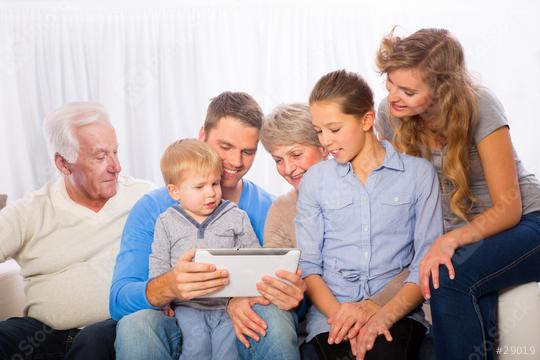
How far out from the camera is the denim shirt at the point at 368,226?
6.19 ft

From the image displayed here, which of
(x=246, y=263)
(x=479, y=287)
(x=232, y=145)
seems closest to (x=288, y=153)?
(x=232, y=145)

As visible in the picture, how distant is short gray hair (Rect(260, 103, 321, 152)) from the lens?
6.94ft

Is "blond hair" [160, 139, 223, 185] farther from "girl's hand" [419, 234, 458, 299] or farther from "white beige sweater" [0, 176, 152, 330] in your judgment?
A: "girl's hand" [419, 234, 458, 299]

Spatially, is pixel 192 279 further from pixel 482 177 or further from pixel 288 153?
pixel 482 177

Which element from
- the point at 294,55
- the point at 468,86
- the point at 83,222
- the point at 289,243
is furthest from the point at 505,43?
the point at 83,222

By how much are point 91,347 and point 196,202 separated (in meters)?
0.55

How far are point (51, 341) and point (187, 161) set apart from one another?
79 cm

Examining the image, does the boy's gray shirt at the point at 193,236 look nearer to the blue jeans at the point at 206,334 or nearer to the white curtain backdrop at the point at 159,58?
the blue jeans at the point at 206,334

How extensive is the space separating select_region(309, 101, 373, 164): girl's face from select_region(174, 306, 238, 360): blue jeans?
616mm

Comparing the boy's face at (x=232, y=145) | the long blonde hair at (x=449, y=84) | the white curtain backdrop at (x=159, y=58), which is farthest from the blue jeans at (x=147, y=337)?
the white curtain backdrop at (x=159, y=58)

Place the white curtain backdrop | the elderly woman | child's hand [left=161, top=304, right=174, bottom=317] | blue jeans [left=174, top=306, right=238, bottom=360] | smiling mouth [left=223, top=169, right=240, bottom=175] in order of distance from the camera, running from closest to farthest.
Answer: blue jeans [left=174, top=306, right=238, bottom=360] → child's hand [left=161, top=304, right=174, bottom=317] → the elderly woman → smiling mouth [left=223, top=169, right=240, bottom=175] → the white curtain backdrop

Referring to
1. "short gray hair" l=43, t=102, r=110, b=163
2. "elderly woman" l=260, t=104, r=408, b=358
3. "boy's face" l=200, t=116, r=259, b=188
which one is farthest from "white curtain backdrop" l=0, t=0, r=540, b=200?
"elderly woman" l=260, t=104, r=408, b=358

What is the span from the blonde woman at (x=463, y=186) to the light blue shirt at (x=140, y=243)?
0.56 metres

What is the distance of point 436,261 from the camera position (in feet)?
5.70
